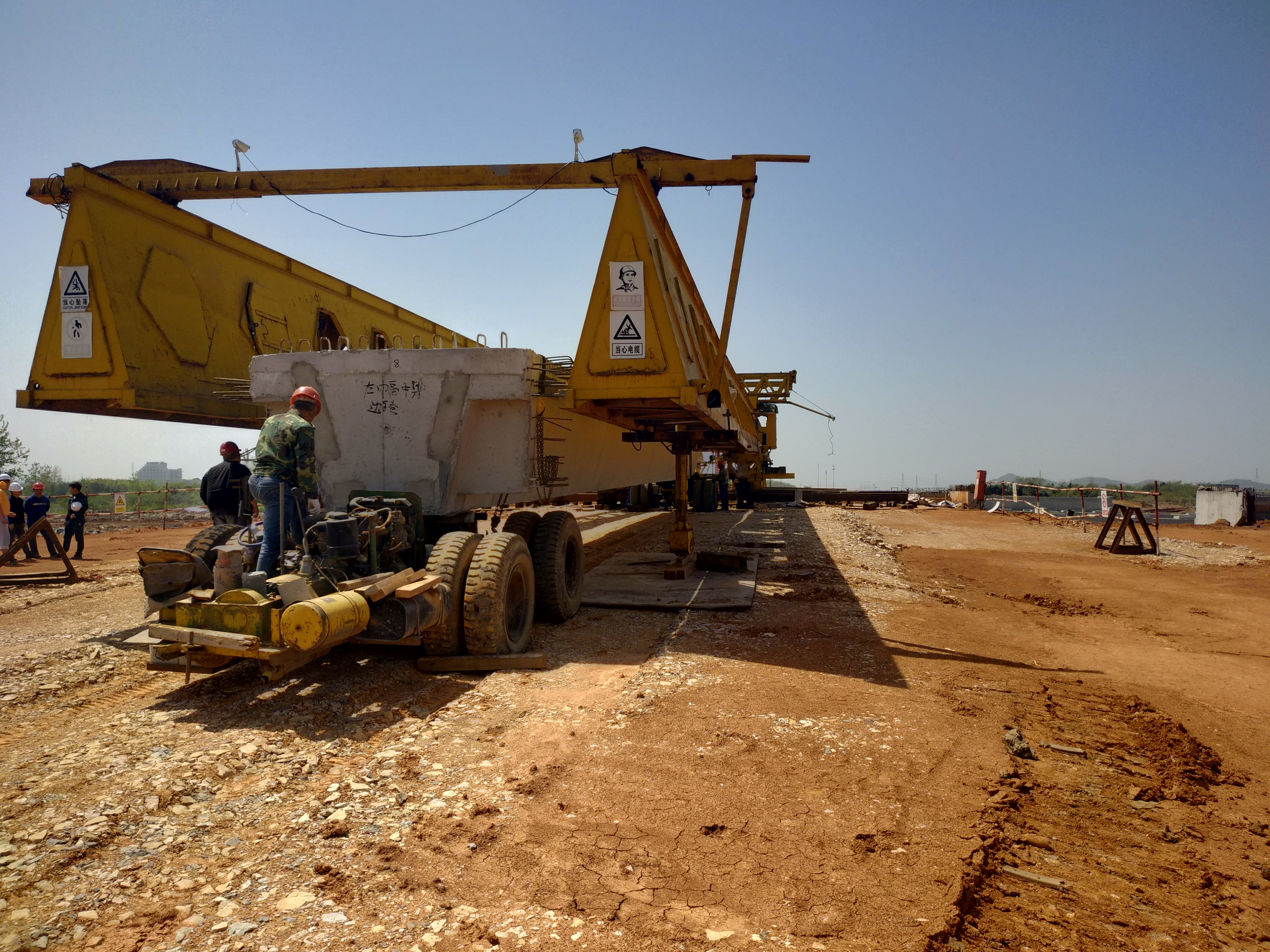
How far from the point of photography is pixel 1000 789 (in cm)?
346

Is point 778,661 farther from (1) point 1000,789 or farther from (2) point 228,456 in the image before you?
(2) point 228,456

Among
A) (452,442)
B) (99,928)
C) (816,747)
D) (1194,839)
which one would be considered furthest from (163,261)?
(1194,839)

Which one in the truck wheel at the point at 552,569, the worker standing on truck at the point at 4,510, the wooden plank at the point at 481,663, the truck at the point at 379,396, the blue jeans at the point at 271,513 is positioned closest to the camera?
the truck at the point at 379,396

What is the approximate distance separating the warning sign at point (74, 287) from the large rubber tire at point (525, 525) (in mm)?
5323

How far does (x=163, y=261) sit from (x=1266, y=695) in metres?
11.8

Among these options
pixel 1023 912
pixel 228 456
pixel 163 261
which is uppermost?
pixel 163 261

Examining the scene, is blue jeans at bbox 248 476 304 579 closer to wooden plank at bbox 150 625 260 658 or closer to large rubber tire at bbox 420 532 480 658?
wooden plank at bbox 150 625 260 658

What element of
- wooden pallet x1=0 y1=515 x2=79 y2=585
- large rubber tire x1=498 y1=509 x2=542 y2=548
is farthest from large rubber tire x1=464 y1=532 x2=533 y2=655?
wooden pallet x1=0 y1=515 x2=79 y2=585

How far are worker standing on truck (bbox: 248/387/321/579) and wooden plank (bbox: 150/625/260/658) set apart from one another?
2.34 ft

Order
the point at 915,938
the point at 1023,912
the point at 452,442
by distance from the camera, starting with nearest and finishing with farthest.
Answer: the point at 915,938 < the point at 1023,912 < the point at 452,442

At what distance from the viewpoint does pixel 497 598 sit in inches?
212

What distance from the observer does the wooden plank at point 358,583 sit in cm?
476

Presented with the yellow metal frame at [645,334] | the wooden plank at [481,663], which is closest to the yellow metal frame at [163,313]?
the yellow metal frame at [645,334]

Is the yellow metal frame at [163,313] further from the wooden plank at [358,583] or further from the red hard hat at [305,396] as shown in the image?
the wooden plank at [358,583]
